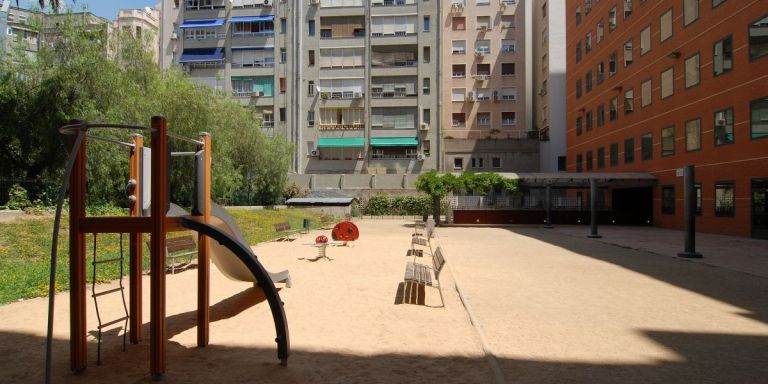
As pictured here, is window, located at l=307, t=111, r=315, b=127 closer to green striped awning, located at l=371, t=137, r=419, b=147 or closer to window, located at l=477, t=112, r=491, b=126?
green striped awning, located at l=371, t=137, r=419, b=147

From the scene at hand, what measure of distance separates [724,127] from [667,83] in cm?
603

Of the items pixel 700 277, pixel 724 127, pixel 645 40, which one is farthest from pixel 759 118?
pixel 700 277

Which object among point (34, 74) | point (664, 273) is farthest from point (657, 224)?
point (34, 74)

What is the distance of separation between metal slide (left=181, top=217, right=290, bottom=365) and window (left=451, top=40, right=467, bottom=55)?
5566 cm

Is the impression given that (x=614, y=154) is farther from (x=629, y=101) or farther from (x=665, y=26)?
(x=665, y=26)

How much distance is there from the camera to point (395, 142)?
52.2 m

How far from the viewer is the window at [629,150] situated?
3356 cm

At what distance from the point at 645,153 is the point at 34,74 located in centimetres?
3246

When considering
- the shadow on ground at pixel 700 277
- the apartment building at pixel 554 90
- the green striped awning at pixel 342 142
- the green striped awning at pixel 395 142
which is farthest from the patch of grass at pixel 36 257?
the apartment building at pixel 554 90

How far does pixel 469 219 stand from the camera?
3478 centimetres

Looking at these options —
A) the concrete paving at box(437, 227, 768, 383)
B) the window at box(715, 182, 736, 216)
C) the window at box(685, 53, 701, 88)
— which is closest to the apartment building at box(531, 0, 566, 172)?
the window at box(685, 53, 701, 88)

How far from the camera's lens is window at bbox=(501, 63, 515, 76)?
56.5 m

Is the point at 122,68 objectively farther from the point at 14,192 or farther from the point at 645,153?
the point at 645,153

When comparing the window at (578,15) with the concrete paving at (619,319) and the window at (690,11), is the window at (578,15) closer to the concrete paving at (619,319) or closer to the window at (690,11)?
the window at (690,11)
